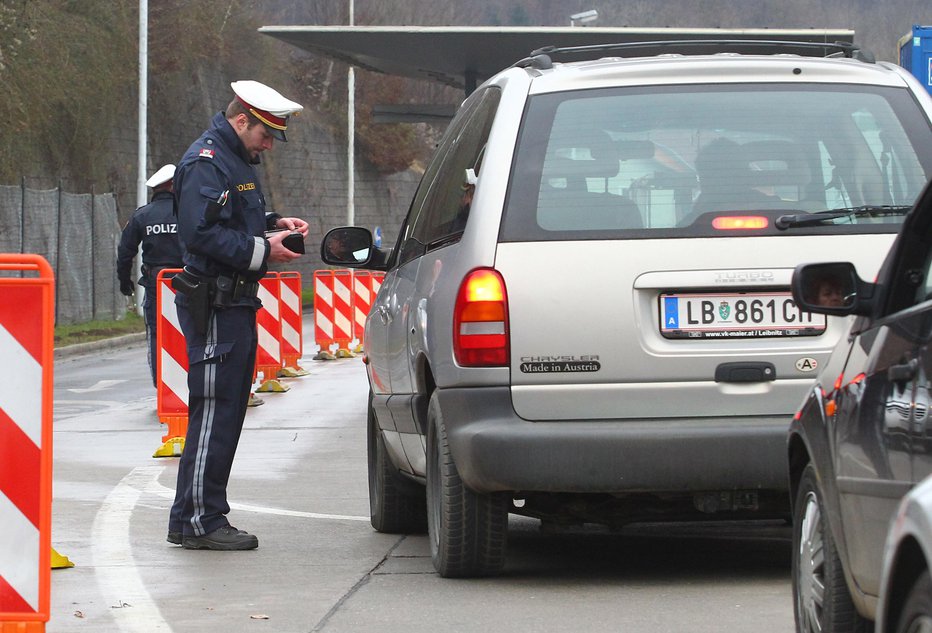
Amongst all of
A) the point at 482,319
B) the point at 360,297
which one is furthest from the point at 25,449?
the point at 360,297

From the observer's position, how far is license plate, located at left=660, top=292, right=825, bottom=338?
6.03 m

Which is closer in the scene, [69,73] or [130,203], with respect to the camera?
[69,73]

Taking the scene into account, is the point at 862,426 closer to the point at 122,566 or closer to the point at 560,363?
the point at 560,363

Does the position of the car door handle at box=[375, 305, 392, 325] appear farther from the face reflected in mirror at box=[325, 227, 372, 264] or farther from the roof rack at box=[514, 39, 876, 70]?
the roof rack at box=[514, 39, 876, 70]

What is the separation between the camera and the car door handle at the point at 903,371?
11.7 feet

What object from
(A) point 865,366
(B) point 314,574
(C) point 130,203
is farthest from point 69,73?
(A) point 865,366

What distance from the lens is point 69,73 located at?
3391cm

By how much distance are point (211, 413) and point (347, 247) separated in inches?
38.0

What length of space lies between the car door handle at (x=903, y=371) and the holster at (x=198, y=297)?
13.9 feet

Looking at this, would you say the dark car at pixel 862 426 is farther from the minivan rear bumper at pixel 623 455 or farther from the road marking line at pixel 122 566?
the road marking line at pixel 122 566

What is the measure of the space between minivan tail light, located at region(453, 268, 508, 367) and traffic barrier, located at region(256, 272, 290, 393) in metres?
11.9

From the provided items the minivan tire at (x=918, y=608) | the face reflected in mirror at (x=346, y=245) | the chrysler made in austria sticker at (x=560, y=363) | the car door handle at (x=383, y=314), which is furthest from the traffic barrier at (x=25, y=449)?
the minivan tire at (x=918, y=608)

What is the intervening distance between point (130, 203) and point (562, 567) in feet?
117

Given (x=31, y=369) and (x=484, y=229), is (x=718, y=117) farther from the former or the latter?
(x=31, y=369)
